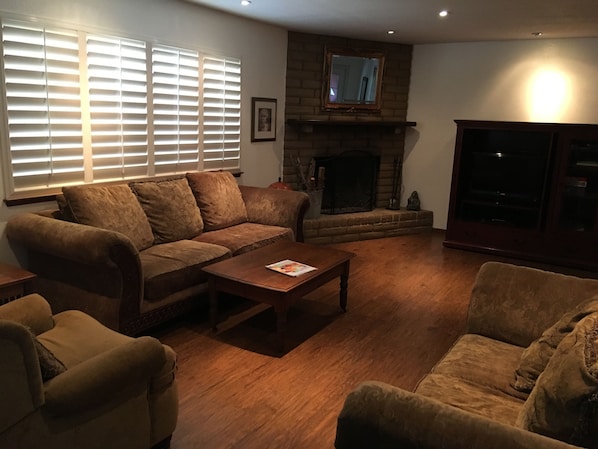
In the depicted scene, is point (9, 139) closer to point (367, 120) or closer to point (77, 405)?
point (77, 405)

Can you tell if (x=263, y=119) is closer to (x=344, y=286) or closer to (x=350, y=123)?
(x=350, y=123)

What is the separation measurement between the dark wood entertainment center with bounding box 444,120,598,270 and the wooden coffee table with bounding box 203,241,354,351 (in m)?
2.51

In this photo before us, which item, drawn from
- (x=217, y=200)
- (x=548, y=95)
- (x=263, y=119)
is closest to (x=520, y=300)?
(x=217, y=200)

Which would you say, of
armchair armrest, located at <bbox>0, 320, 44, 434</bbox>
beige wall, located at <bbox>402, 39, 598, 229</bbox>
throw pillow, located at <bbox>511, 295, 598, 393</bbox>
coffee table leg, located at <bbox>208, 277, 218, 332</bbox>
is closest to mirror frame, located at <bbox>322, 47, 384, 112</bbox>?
beige wall, located at <bbox>402, 39, 598, 229</bbox>

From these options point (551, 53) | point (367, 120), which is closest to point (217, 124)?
point (367, 120)

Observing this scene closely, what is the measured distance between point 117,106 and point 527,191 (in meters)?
4.25

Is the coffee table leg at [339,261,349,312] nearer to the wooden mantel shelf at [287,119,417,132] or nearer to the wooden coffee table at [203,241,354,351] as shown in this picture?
the wooden coffee table at [203,241,354,351]

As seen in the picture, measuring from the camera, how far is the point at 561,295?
7.38ft

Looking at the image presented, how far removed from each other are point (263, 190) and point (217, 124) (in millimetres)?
802

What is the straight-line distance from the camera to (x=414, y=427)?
1.29m

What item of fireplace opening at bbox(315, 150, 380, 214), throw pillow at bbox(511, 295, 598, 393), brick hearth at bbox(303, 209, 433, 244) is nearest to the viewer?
throw pillow at bbox(511, 295, 598, 393)

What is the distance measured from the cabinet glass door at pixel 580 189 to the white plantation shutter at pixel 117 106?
412 centimetres

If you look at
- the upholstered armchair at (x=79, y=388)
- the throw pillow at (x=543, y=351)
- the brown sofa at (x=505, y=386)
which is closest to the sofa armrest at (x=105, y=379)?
the upholstered armchair at (x=79, y=388)

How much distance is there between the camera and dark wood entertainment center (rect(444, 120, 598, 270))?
4957 millimetres
